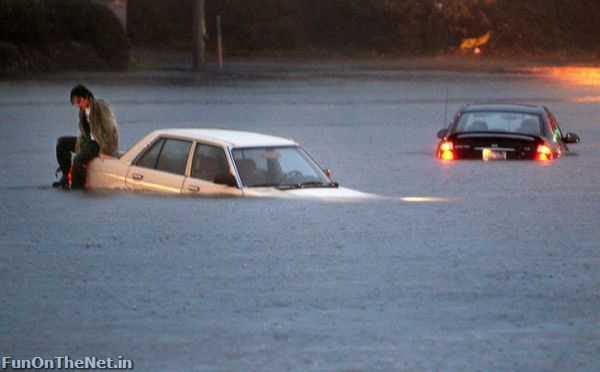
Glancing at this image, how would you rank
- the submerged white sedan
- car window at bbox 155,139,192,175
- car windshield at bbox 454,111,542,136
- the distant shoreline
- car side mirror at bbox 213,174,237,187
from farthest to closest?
1. the distant shoreline
2. car windshield at bbox 454,111,542,136
3. car window at bbox 155,139,192,175
4. the submerged white sedan
5. car side mirror at bbox 213,174,237,187

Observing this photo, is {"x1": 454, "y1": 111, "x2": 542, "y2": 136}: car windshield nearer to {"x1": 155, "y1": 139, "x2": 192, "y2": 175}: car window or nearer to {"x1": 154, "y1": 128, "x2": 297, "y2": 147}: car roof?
{"x1": 154, "y1": 128, "x2": 297, "y2": 147}: car roof

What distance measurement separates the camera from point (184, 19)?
109 m

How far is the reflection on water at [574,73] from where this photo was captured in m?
65.8

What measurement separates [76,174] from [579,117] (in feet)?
85.4

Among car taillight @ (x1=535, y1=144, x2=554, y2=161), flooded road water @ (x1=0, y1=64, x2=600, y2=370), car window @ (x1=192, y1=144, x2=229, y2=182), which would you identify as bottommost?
flooded road water @ (x1=0, y1=64, x2=600, y2=370)

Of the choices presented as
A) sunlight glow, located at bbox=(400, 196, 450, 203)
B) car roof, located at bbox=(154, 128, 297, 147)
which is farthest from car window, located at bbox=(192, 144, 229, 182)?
sunlight glow, located at bbox=(400, 196, 450, 203)

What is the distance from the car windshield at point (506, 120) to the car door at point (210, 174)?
26.2 ft

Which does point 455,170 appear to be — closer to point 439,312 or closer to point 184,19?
point 439,312

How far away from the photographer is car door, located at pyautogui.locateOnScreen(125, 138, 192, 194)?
16.7 metres

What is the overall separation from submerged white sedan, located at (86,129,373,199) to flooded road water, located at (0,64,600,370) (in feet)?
0.72

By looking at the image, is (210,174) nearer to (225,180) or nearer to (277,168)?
(225,180)

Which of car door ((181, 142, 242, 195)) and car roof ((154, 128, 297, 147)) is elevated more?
car roof ((154, 128, 297, 147))

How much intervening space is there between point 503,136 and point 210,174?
8010mm

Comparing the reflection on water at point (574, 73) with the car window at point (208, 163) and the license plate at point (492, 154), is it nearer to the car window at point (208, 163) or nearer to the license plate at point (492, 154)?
the license plate at point (492, 154)
